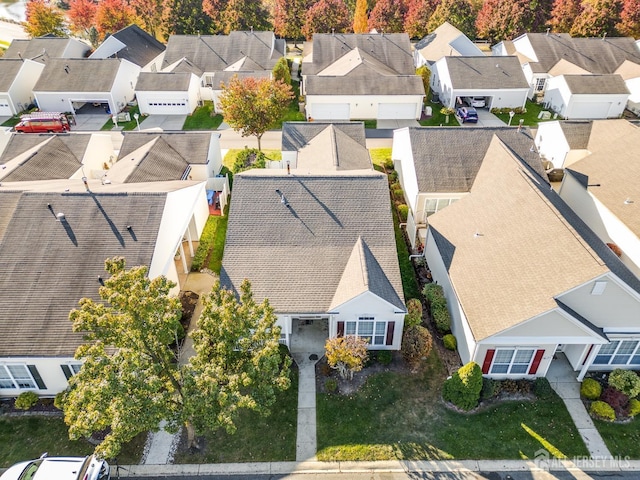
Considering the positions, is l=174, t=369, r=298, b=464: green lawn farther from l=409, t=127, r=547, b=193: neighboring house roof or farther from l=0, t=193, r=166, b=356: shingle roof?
l=409, t=127, r=547, b=193: neighboring house roof

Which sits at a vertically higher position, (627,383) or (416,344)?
(416,344)

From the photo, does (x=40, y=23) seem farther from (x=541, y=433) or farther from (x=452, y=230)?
(x=541, y=433)

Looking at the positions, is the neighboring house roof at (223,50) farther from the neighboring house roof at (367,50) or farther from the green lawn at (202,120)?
the green lawn at (202,120)

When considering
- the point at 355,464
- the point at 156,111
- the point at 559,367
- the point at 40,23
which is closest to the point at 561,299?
the point at 559,367

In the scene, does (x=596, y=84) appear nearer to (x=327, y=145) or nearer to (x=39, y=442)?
(x=327, y=145)

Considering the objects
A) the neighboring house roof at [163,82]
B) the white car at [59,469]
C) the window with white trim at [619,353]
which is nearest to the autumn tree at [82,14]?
the neighboring house roof at [163,82]

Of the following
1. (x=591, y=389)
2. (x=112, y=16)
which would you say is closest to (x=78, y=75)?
(x=112, y=16)
